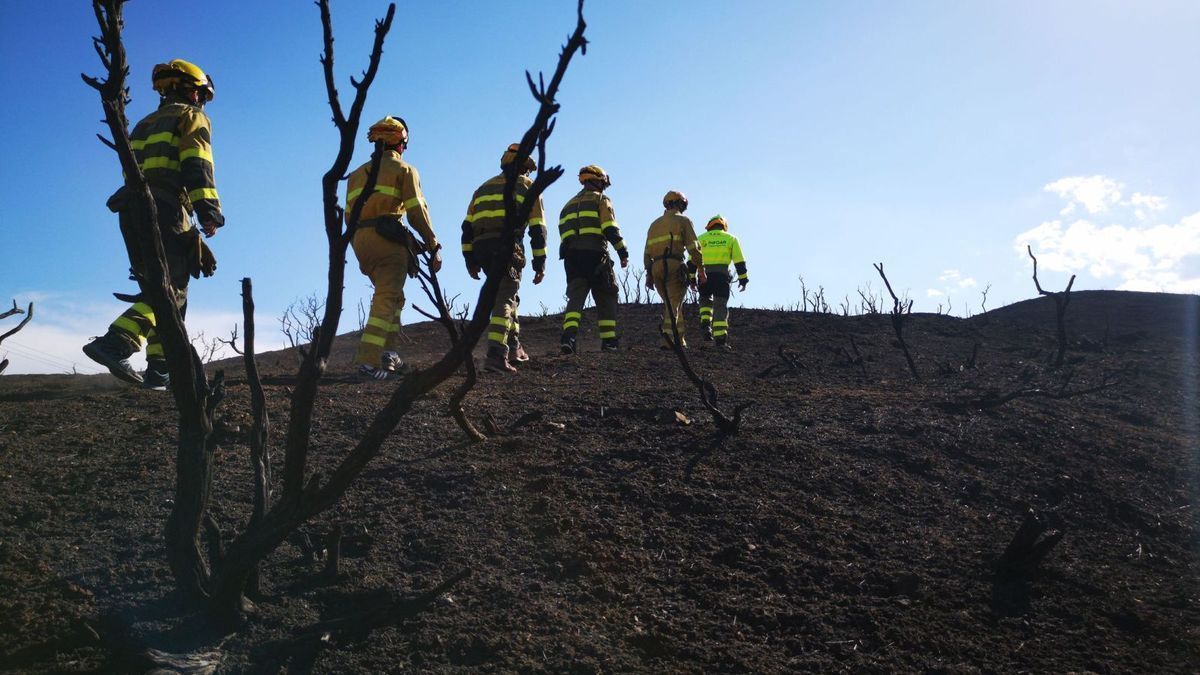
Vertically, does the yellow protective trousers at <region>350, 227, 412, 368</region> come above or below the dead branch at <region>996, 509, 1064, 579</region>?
above

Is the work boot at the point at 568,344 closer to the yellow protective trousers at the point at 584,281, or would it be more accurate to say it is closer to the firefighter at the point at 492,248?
the yellow protective trousers at the point at 584,281

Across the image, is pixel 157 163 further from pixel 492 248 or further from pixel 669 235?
pixel 669 235

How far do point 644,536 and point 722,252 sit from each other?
7.77 m

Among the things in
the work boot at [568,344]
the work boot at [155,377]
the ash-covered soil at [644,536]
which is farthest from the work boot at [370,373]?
the work boot at [568,344]

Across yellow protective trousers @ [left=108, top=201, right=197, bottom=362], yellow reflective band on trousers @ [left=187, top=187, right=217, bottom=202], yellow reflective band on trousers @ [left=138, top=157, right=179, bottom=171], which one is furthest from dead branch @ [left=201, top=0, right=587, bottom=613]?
yellow reflective band on trousers @ [left=138, top=157, right=179, bottom=171]

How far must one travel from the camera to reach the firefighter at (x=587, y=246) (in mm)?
9516

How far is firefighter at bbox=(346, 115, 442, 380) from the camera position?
696cm

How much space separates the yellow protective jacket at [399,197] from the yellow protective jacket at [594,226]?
2.67m

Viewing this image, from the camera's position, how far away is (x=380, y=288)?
7.06m

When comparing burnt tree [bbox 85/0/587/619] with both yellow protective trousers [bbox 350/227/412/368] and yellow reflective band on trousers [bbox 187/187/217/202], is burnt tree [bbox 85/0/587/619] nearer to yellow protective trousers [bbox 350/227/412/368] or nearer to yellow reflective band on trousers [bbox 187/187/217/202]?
yellow reflective band on trousers [bbox 187/187/217/202]

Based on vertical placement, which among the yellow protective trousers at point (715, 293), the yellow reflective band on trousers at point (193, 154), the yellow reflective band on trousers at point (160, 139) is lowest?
the yellow protective trousers at point (715, 293)

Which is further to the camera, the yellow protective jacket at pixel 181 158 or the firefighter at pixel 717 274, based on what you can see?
the firefighter at pixel 717 274

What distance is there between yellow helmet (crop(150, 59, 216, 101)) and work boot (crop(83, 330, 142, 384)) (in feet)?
5.16

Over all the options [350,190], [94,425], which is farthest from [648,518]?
[350,190]
